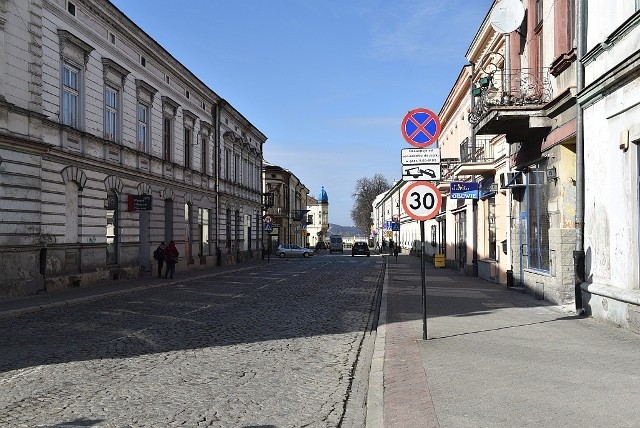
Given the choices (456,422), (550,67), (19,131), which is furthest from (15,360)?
(550,67)

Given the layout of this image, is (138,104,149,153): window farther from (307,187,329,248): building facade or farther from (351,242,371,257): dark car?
(307,187,329,248): building facade

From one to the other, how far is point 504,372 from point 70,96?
17375 mm

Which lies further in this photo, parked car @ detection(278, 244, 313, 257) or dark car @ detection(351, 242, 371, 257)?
dark car @ detection(351, 242, 371, 257)

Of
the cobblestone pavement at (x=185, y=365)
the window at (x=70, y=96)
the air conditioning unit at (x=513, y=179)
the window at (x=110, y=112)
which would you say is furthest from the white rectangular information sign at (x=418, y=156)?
the window at (x=110, y=112)

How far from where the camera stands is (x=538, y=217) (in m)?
16.4

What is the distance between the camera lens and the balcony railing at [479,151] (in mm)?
22797

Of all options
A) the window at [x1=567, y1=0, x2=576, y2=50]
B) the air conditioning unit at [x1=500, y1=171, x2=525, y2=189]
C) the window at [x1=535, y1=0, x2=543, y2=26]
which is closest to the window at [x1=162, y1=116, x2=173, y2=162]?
the air conditioning unit at [x1=500, y1=171, x2=525, y2=189]

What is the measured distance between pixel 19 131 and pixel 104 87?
20.2ft

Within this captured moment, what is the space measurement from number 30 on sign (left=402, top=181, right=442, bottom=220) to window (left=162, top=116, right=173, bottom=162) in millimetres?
21223

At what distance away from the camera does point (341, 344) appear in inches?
392

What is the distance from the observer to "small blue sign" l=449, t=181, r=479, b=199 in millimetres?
23203

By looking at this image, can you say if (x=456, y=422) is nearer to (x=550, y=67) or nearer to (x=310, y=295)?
(x=550, y=67)

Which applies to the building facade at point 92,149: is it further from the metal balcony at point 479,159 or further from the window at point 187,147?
the metal balcony at point 479,159

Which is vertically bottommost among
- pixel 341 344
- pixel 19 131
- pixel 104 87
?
pixel 341 344
